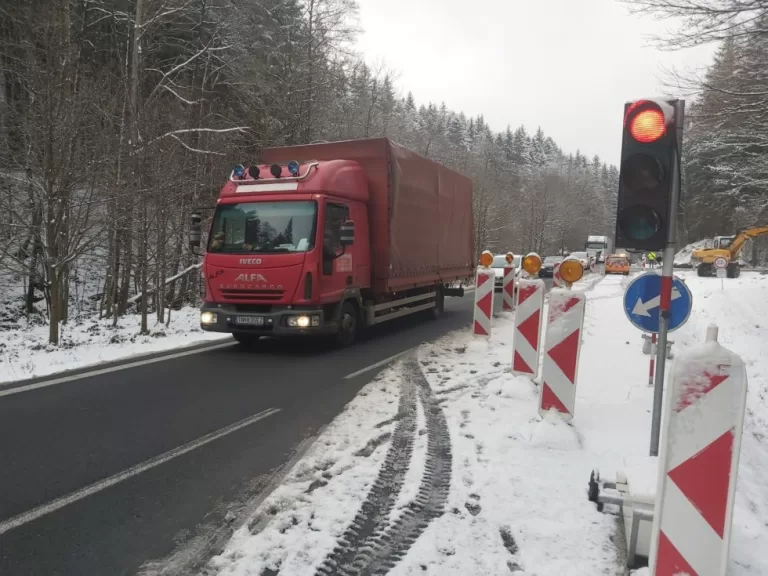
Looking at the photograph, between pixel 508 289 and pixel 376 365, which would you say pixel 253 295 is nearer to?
pixel 376 365

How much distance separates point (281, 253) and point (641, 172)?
233 inches

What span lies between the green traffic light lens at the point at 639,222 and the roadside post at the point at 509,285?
9777 mm

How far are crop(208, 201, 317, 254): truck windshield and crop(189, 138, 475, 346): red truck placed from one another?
0.02 metres

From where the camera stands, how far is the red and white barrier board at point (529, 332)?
20.3ft

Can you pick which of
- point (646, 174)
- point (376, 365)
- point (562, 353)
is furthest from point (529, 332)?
point (646, 174)

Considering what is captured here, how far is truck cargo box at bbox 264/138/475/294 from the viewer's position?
10156 millimetres

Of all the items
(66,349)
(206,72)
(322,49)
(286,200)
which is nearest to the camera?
(286,200)

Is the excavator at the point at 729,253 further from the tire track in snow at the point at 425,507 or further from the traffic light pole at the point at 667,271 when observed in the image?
the tire track in snow at the point at 425,507

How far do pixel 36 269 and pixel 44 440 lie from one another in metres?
8.43

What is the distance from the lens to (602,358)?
8.13 meters

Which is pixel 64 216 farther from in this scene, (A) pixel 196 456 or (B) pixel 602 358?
(B) pixel 602 358

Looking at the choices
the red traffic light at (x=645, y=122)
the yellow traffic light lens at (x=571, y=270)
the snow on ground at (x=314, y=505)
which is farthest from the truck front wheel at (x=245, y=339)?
the red traffic light at (x=645, y=122)

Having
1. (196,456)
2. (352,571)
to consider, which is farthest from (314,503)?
(196,456)

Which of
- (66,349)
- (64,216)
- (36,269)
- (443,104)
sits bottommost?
(66,349)
